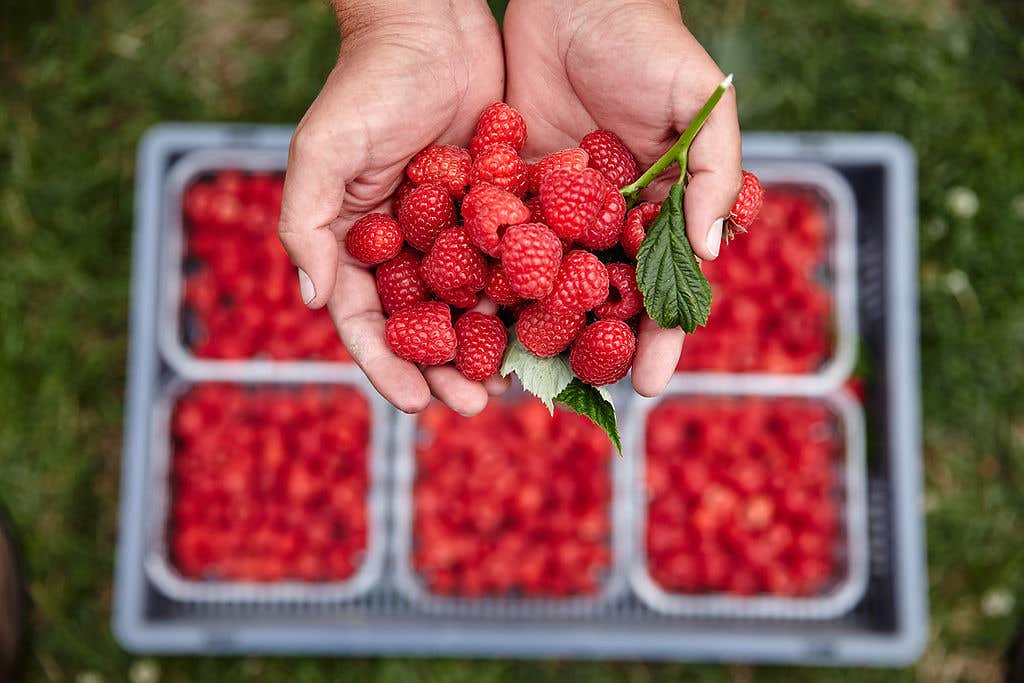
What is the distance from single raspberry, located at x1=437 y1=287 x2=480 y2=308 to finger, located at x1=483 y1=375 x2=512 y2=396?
124mm

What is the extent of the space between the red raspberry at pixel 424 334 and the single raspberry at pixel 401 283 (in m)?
0.05

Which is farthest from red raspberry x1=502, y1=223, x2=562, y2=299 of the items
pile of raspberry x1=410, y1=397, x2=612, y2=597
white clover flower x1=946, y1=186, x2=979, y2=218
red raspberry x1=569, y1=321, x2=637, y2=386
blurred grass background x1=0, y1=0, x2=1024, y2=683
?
white clover flower x1=946, y1=186, x2=979, y2=218

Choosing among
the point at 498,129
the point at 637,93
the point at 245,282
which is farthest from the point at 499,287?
the point at 245,282

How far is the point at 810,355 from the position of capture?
2.06 metres

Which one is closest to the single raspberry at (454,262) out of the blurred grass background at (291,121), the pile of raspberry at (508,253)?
the pile of raspberry at (508,253)

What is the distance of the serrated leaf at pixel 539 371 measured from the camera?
1348mm

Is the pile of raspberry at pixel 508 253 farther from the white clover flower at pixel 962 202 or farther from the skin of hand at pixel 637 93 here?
the white clover flower at pixel 962 202

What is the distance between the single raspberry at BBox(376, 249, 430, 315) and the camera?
141 cm

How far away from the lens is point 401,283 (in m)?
1.41

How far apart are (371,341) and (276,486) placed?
788 millimetres

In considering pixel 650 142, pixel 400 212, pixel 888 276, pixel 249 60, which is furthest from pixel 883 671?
pixel 249 60

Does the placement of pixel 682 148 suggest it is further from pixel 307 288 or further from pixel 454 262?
pixel 307 288

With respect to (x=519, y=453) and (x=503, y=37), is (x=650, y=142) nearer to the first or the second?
(x=503, y=37)

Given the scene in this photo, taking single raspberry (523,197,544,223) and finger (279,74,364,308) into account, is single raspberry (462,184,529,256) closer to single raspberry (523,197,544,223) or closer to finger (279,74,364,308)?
single raspberry (523,197,544,223)
